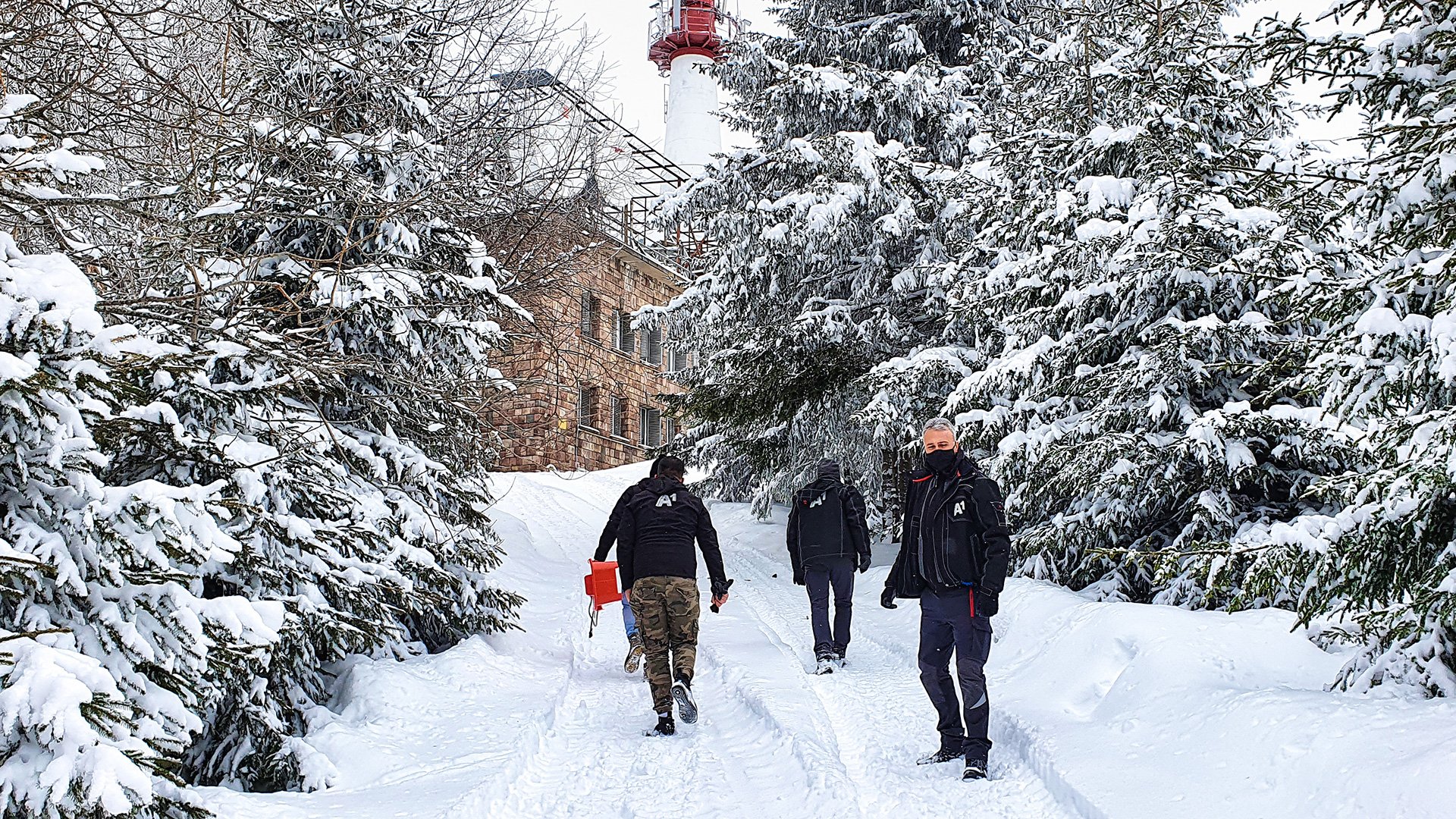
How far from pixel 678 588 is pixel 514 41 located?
800 centimetres

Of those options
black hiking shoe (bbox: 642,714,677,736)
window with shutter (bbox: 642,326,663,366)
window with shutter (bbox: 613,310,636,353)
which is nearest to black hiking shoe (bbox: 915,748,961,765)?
black hiking shoe (bbox: 642,714,677,736)

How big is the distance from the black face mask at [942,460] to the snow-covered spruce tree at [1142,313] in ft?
12.4

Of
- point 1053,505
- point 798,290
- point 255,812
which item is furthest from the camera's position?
point 798,290

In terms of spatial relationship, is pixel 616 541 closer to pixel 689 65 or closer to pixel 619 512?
pixel 619 512

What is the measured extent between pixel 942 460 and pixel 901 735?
76.2 inches

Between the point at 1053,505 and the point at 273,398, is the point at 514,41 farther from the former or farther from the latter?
the point at 1053,505

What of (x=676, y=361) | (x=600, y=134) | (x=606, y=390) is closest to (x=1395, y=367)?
(x=600, y=134)

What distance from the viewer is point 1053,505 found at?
11500 millimetres

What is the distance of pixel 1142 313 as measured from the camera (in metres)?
10.3

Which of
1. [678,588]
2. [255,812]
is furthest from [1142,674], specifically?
[255,812]

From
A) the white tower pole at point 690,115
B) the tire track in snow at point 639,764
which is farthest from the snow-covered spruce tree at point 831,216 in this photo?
the white tower pole at point 690,115

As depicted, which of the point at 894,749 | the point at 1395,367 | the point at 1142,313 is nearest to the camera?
the point at 1395,367

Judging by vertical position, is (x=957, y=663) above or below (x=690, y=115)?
below

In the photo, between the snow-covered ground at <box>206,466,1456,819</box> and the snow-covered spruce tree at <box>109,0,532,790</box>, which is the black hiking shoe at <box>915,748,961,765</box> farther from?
the snow-covered spruce tree at <box>109,0,532,790</box>
